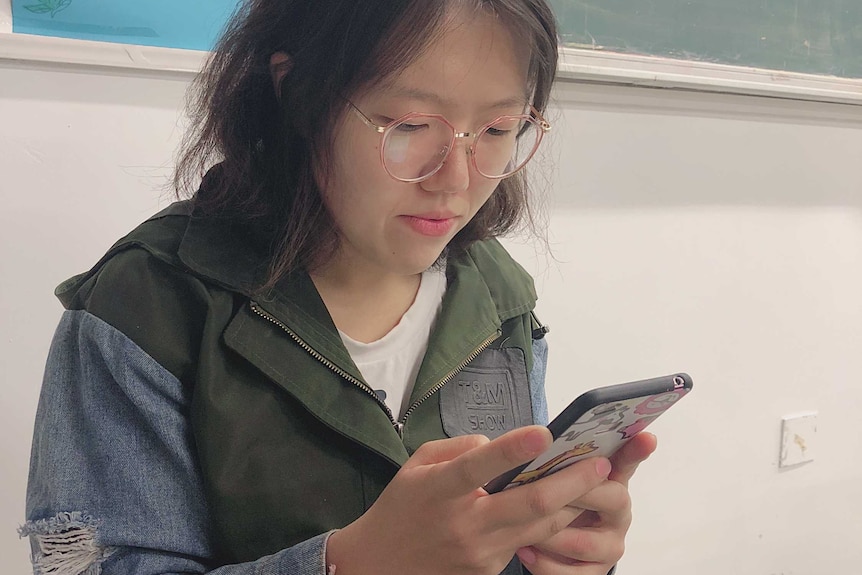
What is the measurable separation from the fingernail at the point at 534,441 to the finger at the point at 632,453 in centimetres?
18

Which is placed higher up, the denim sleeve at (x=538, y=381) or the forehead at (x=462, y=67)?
the forehead at (x=462, y=67)

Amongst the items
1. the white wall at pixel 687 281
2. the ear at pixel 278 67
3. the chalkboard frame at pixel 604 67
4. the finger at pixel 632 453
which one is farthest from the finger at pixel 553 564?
the chalkboard frame at pixel 604 67

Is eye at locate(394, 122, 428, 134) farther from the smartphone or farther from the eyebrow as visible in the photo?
the smartphone

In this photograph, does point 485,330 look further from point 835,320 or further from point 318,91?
point 835,320

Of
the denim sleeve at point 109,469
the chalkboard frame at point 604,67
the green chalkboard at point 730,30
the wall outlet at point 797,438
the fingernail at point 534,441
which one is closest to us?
the fingernail at point 534,441

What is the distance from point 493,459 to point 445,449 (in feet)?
0.27

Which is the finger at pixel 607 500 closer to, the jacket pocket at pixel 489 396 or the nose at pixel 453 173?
the jacket pocket at pixel 489 396

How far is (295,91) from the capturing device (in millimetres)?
612

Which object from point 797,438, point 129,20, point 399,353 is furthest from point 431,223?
point 797,438

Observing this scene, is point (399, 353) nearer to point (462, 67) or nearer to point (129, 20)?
point (462, 67)

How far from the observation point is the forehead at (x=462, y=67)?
56 cm

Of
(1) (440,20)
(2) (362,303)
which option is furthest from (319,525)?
(1) (440,20)

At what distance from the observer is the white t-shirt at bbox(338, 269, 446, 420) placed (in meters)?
0.69

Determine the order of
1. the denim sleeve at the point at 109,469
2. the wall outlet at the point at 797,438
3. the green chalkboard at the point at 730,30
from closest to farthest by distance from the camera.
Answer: the denim sleeve at the point at 109,469
the green chalkboard at the point at 730,30
the wall outlet at the point at 797,438
